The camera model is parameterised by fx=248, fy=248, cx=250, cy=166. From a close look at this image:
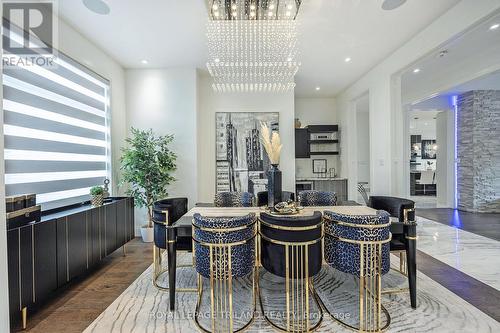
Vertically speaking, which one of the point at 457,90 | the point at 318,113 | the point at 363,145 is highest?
the point at 457,90

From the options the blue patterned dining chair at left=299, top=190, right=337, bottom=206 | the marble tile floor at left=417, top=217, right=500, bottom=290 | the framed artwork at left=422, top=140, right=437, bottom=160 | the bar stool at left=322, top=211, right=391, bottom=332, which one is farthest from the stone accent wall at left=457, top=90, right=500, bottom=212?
the bar stool at left=322, top=211, right=391, bottom=332

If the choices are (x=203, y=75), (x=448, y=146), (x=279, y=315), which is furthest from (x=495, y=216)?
(x=203, y=75)

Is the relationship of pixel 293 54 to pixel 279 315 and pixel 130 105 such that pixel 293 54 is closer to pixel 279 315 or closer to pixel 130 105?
pixel 130 105

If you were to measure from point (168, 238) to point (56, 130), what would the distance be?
87.7 inches

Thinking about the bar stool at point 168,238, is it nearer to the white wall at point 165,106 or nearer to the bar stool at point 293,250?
the bar stool at point 293,250

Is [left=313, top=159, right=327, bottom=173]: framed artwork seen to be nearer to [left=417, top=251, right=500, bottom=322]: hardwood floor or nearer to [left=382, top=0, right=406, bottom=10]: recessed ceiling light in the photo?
[left=417, top=251, right=500, bottom=322]: hardwood floor

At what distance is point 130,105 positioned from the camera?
4.83m

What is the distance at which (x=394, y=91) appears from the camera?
14.4ft

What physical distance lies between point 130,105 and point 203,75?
Answer: 62.0 inches

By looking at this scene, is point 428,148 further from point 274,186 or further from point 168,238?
point 168,238

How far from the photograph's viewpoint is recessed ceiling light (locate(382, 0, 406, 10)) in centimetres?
284

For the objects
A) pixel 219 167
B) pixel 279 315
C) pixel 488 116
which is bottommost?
pixel 279 315

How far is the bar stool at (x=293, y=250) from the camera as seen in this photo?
204 cm

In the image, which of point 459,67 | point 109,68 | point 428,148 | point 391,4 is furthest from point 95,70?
point 428,148
